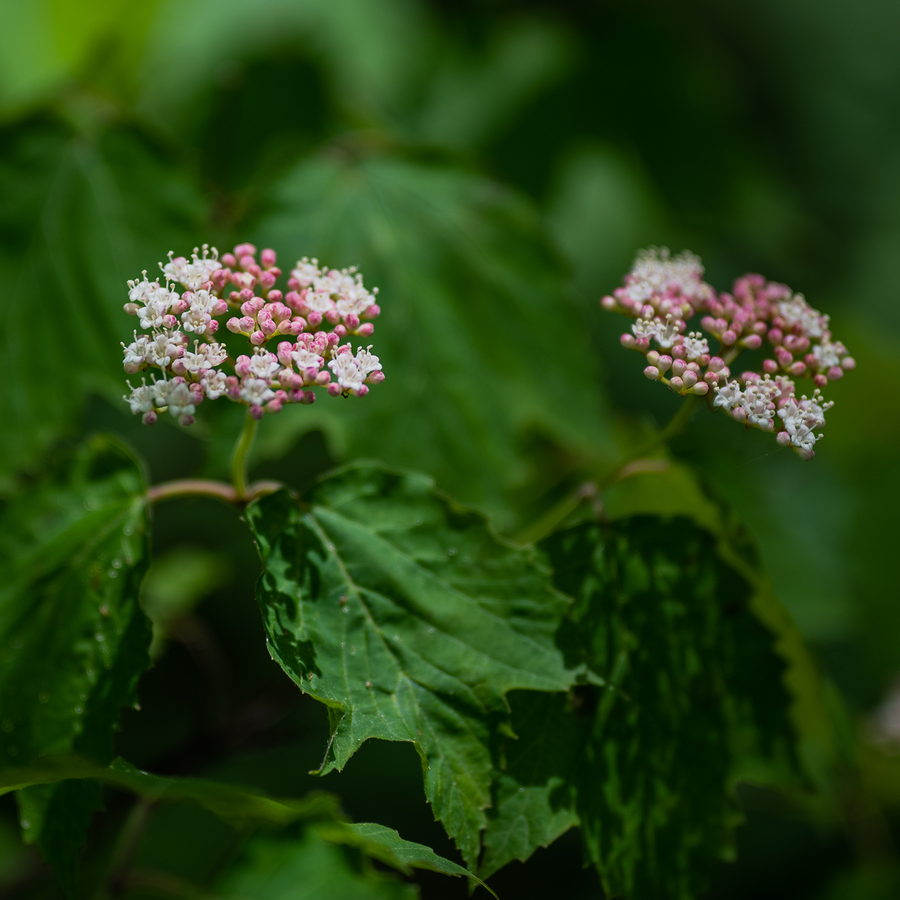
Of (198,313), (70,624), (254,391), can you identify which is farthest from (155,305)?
(70,624)

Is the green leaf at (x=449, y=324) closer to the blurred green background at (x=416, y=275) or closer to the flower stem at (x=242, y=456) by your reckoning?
the blurred green background at (x=416, y=275)

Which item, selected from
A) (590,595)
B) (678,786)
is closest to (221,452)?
(590,595)

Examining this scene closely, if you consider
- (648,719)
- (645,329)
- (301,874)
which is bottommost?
(301,874)

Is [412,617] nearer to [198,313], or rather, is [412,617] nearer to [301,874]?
[301,874]

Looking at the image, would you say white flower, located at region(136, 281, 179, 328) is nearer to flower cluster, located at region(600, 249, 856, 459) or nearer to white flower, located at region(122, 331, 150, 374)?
white flower, located at region(122, 331, 150, 374)

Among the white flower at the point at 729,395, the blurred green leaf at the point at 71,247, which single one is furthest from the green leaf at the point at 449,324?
the white flower at the point at 729,395

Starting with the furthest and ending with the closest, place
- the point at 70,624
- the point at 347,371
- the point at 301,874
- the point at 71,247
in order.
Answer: the point at 71,247 < the point at 70,624 < the point at 347,371 < the point at 301,874

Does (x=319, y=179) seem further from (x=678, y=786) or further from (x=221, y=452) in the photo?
(x=678, y=786)
